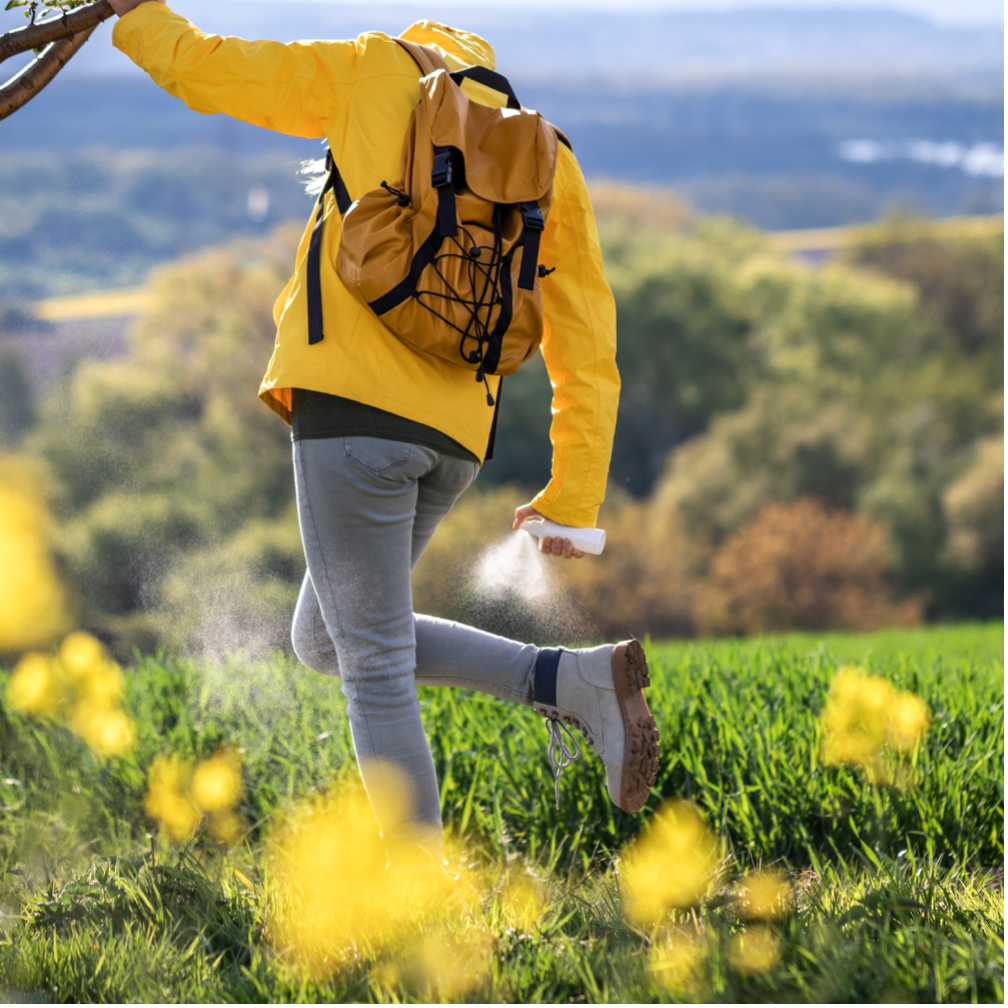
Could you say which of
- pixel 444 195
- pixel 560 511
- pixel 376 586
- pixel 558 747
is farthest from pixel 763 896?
pixel 444 195

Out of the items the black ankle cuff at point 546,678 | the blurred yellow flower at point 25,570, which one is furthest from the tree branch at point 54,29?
the blurred yellow flower at point 25,570

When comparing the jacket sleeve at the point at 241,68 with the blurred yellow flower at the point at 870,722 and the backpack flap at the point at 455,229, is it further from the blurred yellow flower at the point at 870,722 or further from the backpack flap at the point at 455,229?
the blurred yellow flower at the point at 870,722

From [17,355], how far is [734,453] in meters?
14.8

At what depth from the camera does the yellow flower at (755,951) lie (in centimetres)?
138

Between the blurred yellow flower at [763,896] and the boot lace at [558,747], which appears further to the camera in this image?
the boot lace at [558,747]

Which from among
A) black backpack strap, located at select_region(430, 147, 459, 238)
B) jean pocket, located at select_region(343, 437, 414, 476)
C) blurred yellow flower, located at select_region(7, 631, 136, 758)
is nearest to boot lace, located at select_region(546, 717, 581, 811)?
jean pocket, located at select_region(343, 437, 414, 476)

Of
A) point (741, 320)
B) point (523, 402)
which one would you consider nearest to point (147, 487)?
point (523, 402)

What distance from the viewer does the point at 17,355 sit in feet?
63.4

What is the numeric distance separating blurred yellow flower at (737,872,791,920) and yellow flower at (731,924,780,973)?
9cm

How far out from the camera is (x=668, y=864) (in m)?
2.04

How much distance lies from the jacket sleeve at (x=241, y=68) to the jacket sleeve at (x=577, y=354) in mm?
407

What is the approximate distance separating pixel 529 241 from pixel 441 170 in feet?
0.60

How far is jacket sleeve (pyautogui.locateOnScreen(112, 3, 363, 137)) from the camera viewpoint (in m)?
1.53

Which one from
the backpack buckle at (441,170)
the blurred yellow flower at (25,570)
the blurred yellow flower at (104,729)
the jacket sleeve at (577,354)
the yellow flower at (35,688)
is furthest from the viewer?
the blurred yellow flower at (25,570)
